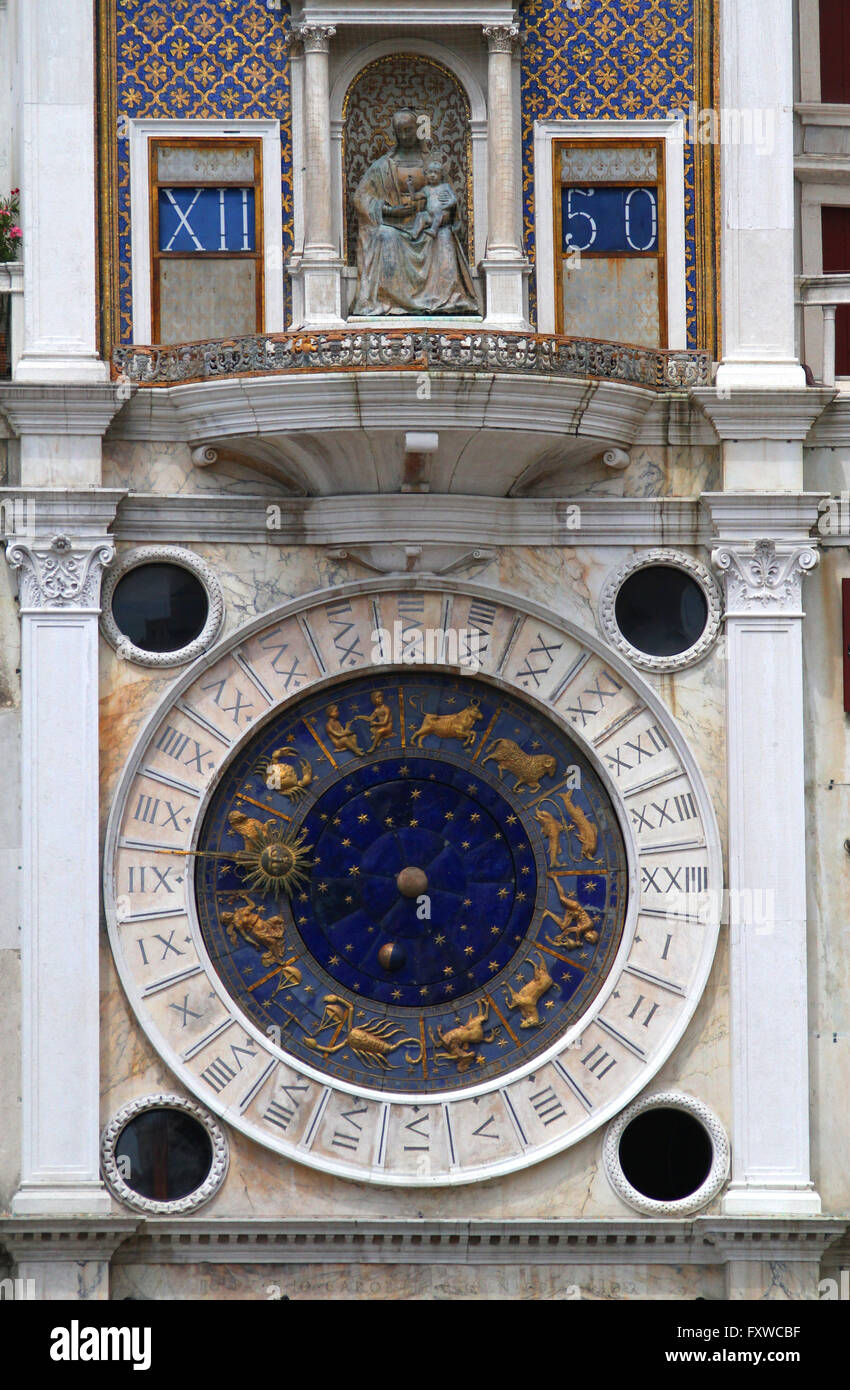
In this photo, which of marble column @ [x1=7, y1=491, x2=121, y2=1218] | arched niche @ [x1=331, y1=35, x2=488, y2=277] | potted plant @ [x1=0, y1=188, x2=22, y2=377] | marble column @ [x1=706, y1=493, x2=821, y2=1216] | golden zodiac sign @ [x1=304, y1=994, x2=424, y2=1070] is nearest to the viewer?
marble column @ [x1=7, y1=491, x2=121, y2=1218]

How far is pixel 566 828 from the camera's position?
1734cm

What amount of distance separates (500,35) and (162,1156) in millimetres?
6456

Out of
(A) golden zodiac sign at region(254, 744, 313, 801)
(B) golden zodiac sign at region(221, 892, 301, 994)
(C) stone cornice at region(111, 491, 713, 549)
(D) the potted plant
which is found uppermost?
(D) the potted plant

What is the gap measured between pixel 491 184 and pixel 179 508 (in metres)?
2.52

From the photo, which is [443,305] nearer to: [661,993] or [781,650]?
[781,650]

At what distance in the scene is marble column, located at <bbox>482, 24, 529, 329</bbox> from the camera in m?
17.4

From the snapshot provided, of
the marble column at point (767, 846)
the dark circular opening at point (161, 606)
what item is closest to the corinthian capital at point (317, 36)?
the dark circular opening at point (161, 606)

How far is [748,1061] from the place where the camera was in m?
17.0

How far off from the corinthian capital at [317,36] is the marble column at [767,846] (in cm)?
331

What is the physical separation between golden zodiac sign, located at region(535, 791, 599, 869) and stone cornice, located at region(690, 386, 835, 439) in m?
2.24

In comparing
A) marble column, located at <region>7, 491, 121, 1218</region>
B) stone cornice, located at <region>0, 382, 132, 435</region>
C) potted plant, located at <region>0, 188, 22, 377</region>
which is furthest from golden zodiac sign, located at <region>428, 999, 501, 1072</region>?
potted plant, located at <region>0, 188, 22, 377</region>

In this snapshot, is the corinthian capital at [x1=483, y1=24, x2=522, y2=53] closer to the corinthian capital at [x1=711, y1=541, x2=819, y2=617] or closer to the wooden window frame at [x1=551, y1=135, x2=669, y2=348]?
the wooden window frame at [x1=551, y1=135, x2=669, y2=348]
